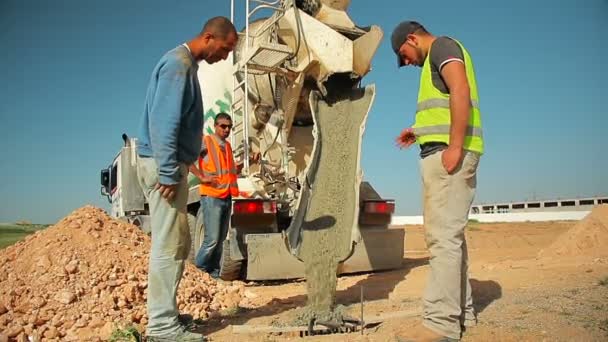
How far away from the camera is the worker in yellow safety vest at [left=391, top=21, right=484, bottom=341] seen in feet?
9.25

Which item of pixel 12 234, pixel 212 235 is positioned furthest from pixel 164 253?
pixel 12 234

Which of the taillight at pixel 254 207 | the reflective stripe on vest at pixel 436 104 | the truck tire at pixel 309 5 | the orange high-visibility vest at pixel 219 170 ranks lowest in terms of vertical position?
the taillight at pixel 254 207

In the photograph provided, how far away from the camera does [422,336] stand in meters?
2.85

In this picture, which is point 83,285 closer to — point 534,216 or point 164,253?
point 164,253

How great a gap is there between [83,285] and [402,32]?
3.10 m

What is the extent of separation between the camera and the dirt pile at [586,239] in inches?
269

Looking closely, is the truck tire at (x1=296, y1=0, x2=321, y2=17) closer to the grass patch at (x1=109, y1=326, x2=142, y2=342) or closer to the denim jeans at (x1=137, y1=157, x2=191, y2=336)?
the denim jeans at (x1=137, y1=157, x2=191, y2=336)

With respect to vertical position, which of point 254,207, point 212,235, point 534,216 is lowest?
point 534,216

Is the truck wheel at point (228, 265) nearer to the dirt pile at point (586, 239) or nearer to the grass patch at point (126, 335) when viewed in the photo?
the grass patch at point (126, 335)

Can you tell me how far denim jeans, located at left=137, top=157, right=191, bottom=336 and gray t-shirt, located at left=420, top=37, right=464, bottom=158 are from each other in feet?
5.17

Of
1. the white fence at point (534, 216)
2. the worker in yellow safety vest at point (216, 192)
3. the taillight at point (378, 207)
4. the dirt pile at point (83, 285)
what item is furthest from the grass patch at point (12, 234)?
the white fence at point (534, 216)

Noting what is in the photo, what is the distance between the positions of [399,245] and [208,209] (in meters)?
2.60

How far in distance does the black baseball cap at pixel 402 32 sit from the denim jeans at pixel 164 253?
5.12 feet

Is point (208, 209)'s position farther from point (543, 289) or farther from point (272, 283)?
point (543, 289)
